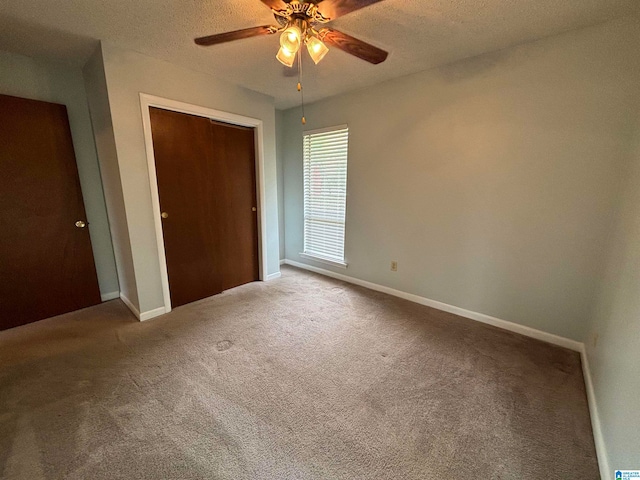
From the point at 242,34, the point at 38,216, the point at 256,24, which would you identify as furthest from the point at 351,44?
the point at 38,216

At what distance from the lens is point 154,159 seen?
2492mm

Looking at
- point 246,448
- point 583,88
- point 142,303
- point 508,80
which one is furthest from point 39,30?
point 583,88

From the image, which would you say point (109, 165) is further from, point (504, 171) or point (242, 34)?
point (504, 171)

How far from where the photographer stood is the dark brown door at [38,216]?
2352mm

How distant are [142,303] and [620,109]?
13.6 feet

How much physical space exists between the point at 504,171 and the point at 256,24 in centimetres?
229

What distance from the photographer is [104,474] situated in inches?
48.2

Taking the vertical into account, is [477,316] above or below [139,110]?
below

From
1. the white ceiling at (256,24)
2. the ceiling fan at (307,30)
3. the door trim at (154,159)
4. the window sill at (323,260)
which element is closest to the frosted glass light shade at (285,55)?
the ceiling fan at (307,30)

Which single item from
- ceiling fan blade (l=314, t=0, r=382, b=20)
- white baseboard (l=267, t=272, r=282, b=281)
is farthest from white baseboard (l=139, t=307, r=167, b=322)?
ceiling fan blade (l=314, t=0, r=382, b=20)

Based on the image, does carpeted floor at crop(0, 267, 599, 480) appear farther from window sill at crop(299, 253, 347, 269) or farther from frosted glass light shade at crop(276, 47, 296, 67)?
frosted glass light shade at crop(276, 47, 296, 67)

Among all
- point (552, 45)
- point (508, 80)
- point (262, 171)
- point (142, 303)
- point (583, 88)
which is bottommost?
point (142, 303)

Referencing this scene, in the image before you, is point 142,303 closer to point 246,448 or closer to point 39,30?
point 246,448

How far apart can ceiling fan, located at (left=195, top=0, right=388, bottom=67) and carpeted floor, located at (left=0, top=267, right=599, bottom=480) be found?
83.4 inches
